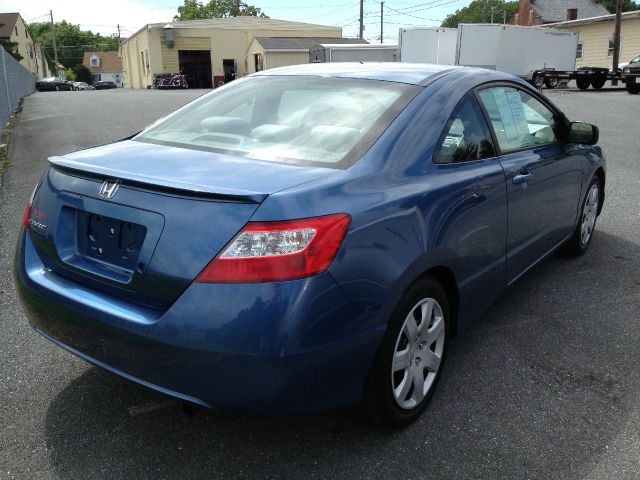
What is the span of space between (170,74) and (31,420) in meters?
48.6

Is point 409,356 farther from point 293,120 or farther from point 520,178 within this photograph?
point 520,178

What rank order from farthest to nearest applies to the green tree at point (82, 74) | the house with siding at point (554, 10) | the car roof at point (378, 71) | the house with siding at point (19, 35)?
1. the green tree at point (82, 74)
2. the house with siding at point (554, 10)
3. the house with siding at point (19, 35)
4. the car roof at point (378, 71)

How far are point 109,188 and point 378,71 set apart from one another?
1.63m

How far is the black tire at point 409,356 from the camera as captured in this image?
243 cm

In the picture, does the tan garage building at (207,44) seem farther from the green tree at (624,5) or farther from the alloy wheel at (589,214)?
the alloy wheel at (589,214)

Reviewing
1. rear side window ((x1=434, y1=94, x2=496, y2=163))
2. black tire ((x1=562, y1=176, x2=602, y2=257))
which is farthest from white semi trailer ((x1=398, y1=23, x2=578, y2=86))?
rear side window ((x1=434, y1=94, x2=496, y2=163))

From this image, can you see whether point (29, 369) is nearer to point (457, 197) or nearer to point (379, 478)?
point (379, 478)

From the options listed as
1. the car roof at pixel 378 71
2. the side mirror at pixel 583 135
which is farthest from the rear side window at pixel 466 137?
the side mirror at pixel 583 135

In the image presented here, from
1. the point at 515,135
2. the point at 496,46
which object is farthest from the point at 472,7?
the point at 515,135

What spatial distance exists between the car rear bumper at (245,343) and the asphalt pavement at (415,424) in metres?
0.33

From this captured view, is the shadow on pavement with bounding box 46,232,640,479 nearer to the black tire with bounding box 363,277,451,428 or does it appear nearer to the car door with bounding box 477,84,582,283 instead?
the black tire with bounding box 363,277,451,428

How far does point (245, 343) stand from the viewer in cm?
203

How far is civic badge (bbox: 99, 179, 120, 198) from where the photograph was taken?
2.34 m

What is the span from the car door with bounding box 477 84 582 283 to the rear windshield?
780 mm
